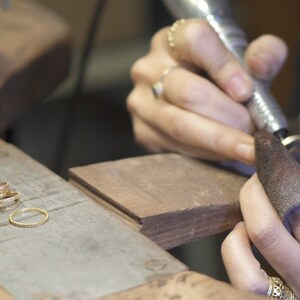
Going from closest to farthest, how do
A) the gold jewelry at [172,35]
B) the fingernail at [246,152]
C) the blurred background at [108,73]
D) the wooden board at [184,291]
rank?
1. the wooden board at [184,291]
2. the fingernail at [246,152]
3. the gold jewelry at [172,35]
4. the blurred background at [108,73]

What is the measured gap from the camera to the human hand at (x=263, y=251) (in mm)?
572

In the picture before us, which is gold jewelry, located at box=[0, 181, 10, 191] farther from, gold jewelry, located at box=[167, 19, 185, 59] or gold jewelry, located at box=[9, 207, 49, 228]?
gold jewelry, located at box=[167, 19, 185, 59]

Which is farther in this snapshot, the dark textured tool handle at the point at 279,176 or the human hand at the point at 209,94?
the human hand at the point at 209,94

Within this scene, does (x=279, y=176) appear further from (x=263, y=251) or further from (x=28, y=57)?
(x=28, y=57)

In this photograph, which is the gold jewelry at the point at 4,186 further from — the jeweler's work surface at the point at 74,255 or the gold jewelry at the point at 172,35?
the gold jewelry at the point at 172,35

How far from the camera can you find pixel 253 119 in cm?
75

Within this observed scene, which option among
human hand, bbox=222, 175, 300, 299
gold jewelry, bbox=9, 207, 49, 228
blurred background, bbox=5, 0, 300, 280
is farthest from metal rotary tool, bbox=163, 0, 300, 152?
blurred background, bbox=5, 0, 300, 280

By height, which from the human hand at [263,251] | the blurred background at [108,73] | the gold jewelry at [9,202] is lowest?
the blurred background at [108,73]

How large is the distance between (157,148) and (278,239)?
32 centimetres

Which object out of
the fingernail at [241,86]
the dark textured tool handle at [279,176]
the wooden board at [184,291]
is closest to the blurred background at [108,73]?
the fingernail at [241,86]

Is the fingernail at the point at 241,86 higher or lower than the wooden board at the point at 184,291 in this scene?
higher

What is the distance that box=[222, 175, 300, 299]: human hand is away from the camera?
1.88ft

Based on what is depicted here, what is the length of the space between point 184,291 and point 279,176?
0.18 m

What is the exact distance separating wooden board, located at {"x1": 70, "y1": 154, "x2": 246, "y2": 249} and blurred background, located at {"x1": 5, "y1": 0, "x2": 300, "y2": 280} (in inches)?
60.7
